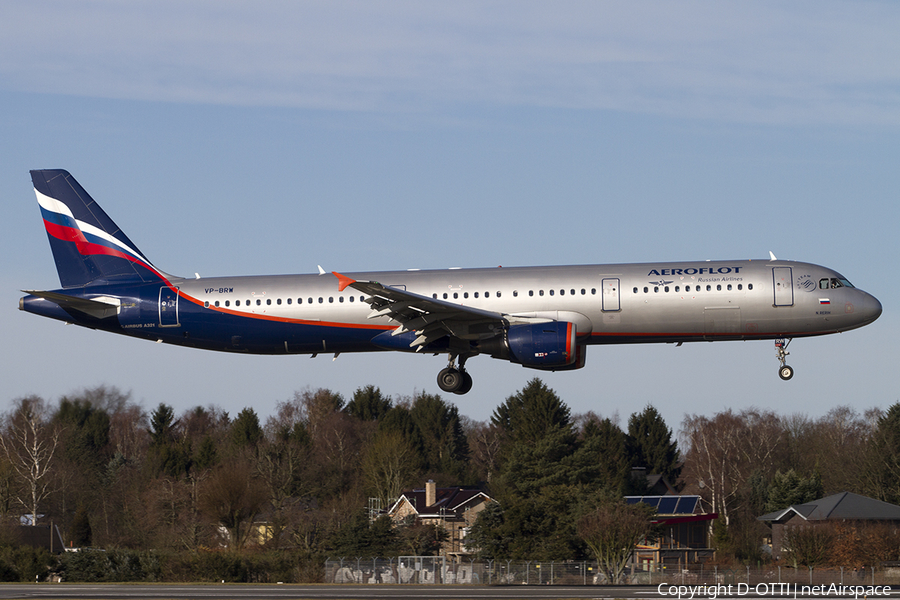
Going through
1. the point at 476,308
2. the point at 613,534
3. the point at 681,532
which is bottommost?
the point at 681,532

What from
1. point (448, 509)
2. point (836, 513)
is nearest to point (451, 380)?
point (836, 513)

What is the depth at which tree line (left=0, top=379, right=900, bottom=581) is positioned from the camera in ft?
220

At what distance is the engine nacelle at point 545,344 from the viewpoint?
3934 centimetres

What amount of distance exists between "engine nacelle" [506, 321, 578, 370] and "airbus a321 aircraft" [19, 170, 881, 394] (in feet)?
0.15

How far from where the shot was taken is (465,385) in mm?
43062

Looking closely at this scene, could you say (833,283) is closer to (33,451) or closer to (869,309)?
(869,309)

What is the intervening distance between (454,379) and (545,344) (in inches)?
194

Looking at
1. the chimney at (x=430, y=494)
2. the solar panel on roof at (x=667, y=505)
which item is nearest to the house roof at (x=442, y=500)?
the chimney at (x=430, y=494)

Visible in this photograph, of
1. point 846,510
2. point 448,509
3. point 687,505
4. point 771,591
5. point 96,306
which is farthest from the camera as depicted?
point 687,505

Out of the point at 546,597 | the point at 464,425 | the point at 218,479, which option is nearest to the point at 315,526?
the point at 218,479

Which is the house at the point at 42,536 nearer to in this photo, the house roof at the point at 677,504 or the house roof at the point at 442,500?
the house roof at the point at 442,500

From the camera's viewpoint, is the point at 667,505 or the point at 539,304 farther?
the point at 667,505

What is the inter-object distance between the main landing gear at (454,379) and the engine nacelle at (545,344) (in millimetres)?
3494

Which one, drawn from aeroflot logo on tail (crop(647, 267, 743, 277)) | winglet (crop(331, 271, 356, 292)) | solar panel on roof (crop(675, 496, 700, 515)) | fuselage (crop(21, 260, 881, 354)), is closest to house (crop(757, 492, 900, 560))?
solar panel on roof (crop(675, 496, 700, 515))
